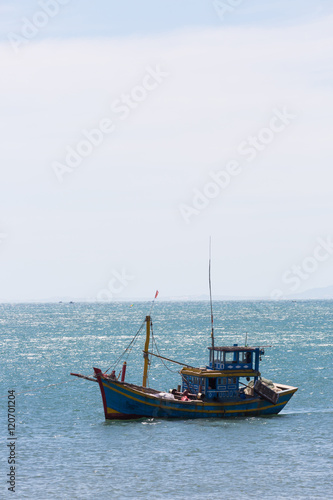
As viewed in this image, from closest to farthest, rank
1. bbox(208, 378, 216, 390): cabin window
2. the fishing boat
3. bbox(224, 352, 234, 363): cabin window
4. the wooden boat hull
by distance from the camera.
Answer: the wooden boat hull, the fishing boat, bbox(208, 378, 216, 390): cabin window, bbox(224, 352, 234, 363): cabin window

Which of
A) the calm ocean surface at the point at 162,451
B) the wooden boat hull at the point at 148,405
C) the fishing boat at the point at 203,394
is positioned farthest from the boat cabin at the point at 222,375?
the calm ocean surface at the point at 162,451

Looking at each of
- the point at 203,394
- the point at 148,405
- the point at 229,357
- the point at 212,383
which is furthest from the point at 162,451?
the point at 229,357

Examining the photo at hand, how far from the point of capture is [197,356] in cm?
9781

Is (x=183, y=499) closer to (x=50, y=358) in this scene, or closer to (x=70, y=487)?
(x=70, y=487)

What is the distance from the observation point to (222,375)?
4944 centimetres

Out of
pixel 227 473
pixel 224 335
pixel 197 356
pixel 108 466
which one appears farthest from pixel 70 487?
pixel 224 335

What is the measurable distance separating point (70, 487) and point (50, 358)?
6665 cm

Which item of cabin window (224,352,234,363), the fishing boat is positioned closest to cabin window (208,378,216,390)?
the fishing boat

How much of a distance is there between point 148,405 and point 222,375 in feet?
18.0

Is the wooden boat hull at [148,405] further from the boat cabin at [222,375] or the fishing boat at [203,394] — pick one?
the boat cabin at [222,375]

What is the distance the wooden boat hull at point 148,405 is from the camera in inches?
1873

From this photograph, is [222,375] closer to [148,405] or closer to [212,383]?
[212,383]

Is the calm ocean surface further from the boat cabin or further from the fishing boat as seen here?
the boat cabin

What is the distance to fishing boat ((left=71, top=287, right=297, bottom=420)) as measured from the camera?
47.9 m
